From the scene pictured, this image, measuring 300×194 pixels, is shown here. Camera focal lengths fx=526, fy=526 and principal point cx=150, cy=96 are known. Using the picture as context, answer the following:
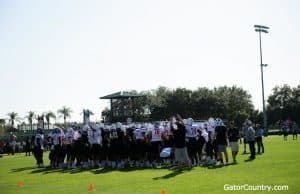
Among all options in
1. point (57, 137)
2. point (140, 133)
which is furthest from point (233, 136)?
point (57, 137)

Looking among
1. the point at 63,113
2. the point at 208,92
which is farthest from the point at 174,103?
the point at 63,113

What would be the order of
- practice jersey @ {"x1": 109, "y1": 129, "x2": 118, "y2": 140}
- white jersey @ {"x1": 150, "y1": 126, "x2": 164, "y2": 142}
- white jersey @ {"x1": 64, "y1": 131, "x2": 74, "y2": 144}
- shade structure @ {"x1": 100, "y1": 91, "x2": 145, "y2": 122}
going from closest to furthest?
white jersey @ {"x1": 150, "y1": 126, "x2": 164, "y2": 142} → practice jersey @ {"x1": 109, "y1": 129, "x2": 118, "y2": 140} → white jersey @ {"x1": 64, "y1": 131, "x2": 74, "y2": 144} → shade structure @ {"x1": 100, "y1": 91, "x2": 145, "y2": 122}

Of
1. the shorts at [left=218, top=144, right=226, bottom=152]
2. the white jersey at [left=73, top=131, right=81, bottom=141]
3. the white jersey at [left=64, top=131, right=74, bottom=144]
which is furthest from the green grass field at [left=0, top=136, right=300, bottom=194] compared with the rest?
the white jersey at [left=64, top=131, right=74, bottom=144]

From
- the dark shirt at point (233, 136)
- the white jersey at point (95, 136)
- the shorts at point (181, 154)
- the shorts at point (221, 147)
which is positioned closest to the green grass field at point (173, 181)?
the shorts at point (181, 154)

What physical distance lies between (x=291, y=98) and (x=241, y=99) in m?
11.3

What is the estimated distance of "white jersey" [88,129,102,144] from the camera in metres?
28.6

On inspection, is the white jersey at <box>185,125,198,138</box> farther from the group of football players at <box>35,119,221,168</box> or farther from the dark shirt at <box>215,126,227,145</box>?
the dark shirt at <box>215,126,227,145</box>

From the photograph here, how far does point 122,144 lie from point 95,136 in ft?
5.88

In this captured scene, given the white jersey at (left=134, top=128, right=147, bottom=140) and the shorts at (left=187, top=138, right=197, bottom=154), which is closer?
the shorts at (left=187, top=138, right=197, bottom=154)

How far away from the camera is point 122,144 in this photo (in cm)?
2770

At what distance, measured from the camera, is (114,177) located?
21.9 meters

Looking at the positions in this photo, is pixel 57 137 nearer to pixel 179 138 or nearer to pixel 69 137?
pixel 69 137

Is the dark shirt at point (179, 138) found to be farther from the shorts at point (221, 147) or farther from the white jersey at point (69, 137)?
the white jersey at point (69, 137)

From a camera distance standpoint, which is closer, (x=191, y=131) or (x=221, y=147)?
(x=221, y=147)
